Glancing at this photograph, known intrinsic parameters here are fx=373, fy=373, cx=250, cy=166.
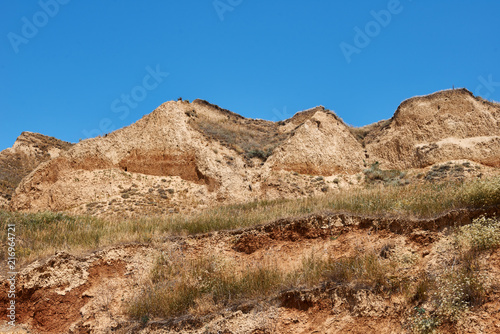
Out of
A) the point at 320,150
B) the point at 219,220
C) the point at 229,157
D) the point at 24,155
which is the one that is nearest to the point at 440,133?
the point at 320,150

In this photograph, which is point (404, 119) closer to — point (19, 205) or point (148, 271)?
point (148, 271)

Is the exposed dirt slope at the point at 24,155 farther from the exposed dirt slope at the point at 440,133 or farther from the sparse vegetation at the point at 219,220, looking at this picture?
the exposed dirt slope at the point at 440,133

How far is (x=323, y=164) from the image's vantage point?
21578 mm

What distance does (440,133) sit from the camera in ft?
72.9

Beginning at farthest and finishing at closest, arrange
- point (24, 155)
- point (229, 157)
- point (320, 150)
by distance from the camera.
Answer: point (24, 155) < point (320, 150) < point (229, 157)

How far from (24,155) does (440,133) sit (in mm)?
31277

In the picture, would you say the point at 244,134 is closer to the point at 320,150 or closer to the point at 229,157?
the point at 229,157

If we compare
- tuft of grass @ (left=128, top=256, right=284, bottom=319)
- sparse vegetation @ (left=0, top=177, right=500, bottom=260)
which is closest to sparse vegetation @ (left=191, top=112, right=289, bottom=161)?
sparse vegetation @ (left=0, top=177, right=500, bottom=260)

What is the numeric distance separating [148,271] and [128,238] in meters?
1.41

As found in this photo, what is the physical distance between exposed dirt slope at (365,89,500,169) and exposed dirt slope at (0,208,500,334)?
14.0 metres

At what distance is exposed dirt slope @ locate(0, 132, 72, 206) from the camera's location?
88.2ft

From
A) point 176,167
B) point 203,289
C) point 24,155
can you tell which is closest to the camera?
point 203,289

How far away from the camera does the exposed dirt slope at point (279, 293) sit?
22.3ft

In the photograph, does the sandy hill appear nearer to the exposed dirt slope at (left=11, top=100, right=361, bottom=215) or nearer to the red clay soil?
the exposed dirt slope at (left=11, top=100, right=361, bottom=215)
